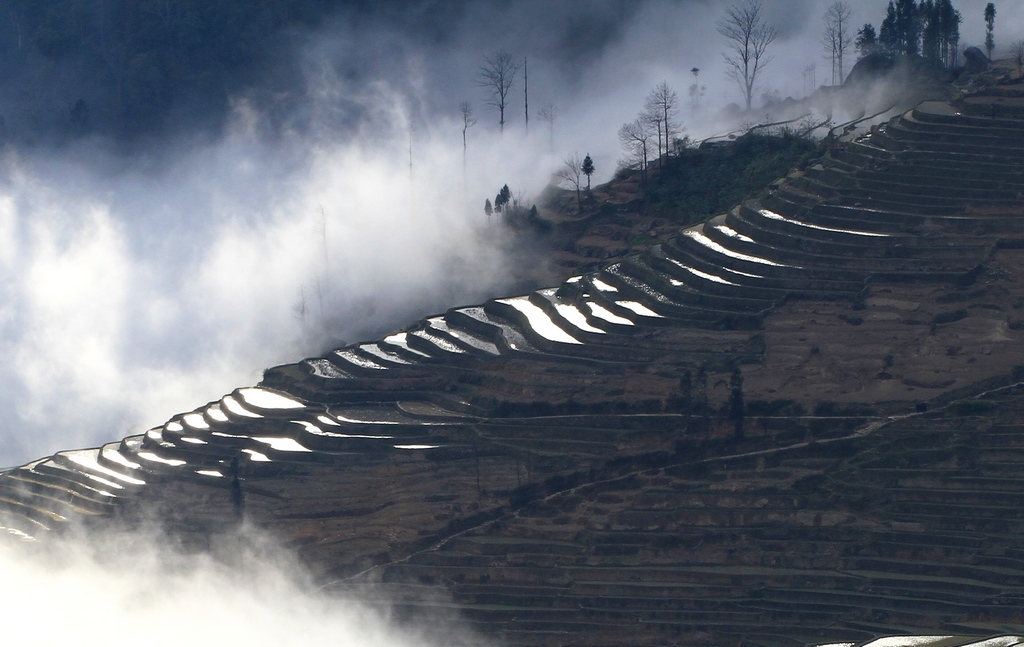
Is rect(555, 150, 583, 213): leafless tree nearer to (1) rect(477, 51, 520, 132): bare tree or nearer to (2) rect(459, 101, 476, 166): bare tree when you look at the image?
(2) rect(459, 101, 476, 166): bare tree

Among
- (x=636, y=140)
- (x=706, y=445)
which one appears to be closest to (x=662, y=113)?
(x=636, y=140)

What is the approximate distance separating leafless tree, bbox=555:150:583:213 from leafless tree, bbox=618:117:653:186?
4.58 ft

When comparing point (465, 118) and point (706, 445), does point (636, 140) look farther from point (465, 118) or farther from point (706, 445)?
point (706, 445)

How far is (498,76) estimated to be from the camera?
65625 millimetres

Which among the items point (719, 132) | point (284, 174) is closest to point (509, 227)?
point (719, 132)

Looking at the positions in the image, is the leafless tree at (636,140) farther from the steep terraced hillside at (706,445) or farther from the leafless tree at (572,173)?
the steep terraced hillside at (706,445)

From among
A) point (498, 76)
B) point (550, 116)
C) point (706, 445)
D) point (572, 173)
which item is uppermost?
point (498, 76)

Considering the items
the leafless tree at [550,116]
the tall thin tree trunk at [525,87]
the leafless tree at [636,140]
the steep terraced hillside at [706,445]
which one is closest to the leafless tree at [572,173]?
the leafless tree at [636,140]

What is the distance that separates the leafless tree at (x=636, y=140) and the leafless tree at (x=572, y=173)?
140 cm

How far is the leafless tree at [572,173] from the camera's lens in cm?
5679

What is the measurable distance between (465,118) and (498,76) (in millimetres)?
2997

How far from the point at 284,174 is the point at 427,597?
87.1 feet

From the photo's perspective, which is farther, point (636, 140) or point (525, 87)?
point (525, 87)

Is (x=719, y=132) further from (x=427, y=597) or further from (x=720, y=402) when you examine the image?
(x=427, y=597)
